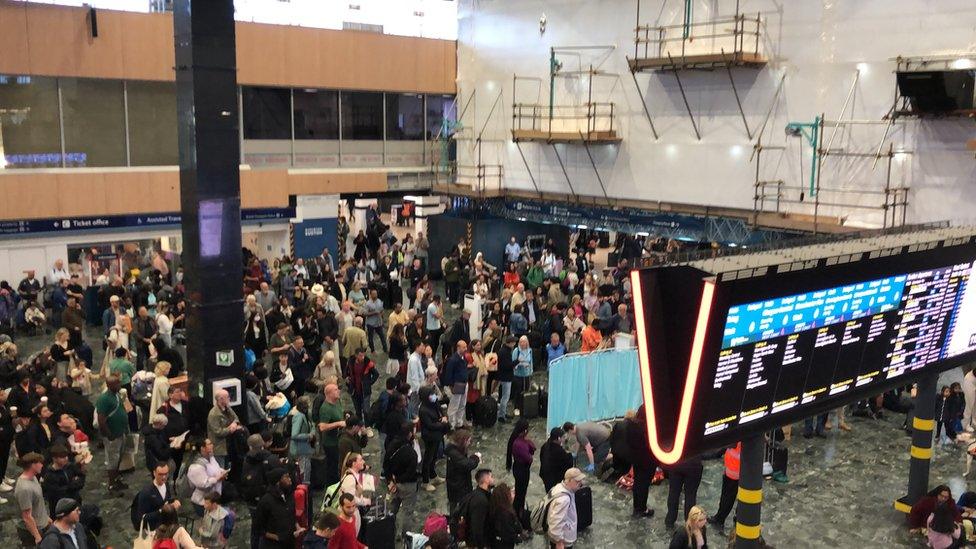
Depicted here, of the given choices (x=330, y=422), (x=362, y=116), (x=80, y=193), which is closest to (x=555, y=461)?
(x=330, y=422)

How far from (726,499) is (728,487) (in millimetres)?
158

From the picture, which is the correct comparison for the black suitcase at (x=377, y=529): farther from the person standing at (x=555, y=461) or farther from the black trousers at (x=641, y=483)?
the black trousers at (x=641, y=483)

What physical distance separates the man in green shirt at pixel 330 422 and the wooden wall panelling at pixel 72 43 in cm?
1521

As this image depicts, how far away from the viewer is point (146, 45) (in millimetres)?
23266

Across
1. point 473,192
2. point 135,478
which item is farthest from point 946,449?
point 473,192

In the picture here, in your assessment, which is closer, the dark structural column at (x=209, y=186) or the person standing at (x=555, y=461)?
the person standing at (x=555, y=461)

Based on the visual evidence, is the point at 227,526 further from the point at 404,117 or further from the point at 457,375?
the point at 404,117

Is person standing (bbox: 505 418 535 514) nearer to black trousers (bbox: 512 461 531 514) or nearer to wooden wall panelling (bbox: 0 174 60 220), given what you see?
black trousers (bbox: 512 461 531 514)

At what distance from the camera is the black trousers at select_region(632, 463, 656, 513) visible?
437 inches

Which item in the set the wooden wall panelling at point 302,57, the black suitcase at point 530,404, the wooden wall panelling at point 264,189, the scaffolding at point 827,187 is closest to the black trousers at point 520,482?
the black suitcase at point 530,404

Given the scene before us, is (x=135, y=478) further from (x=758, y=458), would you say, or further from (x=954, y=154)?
(x=954, y=154)

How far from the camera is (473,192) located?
87.7 feet

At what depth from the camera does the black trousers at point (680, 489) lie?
36.0ft

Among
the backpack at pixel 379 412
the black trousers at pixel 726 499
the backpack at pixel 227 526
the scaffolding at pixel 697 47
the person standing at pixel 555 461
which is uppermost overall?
the scaffolding at pixel 697 47
